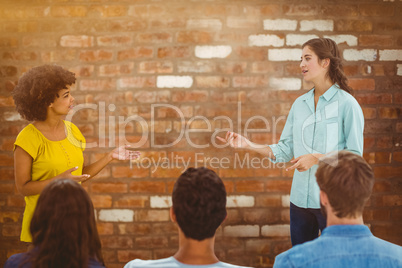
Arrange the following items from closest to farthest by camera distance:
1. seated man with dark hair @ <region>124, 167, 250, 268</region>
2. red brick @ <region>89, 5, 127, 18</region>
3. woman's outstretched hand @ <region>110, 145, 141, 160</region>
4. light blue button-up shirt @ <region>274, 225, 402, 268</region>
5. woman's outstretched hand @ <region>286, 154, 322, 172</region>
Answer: light blue button-up shirt @ <region>274, 225, 402, 268</region> < seated man with dark hair @ <region>124, 167, 250, 268</region> < woman's outstretched hand @ <region>286, 154, 322, 172</region> < woman's outstretched hand @ <region>110, 145, 141, 160</region> < red brick @ <region>89, 5, 127, 18</region>

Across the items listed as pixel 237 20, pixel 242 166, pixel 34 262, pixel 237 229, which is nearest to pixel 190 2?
pixel 237 20

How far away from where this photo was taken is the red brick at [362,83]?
2363 mm

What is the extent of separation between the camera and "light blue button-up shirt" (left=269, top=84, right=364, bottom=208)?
5.59 ft

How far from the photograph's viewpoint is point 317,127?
1.79 metres

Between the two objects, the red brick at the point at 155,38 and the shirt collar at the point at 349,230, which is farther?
the red brick at the point at 155,38

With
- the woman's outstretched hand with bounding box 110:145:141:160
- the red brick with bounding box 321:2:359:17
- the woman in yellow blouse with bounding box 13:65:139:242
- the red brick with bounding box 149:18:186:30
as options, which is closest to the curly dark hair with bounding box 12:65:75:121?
the woman in yellow blouse with bounding box 13:65:139:242

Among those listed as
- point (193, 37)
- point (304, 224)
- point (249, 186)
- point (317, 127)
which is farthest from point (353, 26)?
point (304, 224)

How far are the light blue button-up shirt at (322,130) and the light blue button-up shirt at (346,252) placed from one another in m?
0.69

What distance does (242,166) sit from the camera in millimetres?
2377

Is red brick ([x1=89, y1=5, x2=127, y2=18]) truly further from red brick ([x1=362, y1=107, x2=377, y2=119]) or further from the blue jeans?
red brick ([x1=362, y1=107, x2=377, y2=119])

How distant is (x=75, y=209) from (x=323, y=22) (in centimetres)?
→ 209

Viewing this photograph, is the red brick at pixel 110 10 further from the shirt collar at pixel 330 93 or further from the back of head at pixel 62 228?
the back of head at pixel 62 228

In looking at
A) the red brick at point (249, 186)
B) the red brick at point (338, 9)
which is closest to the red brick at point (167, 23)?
the red brick at point (338, 9)

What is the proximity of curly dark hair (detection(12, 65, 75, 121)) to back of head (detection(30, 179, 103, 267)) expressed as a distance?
869mm
